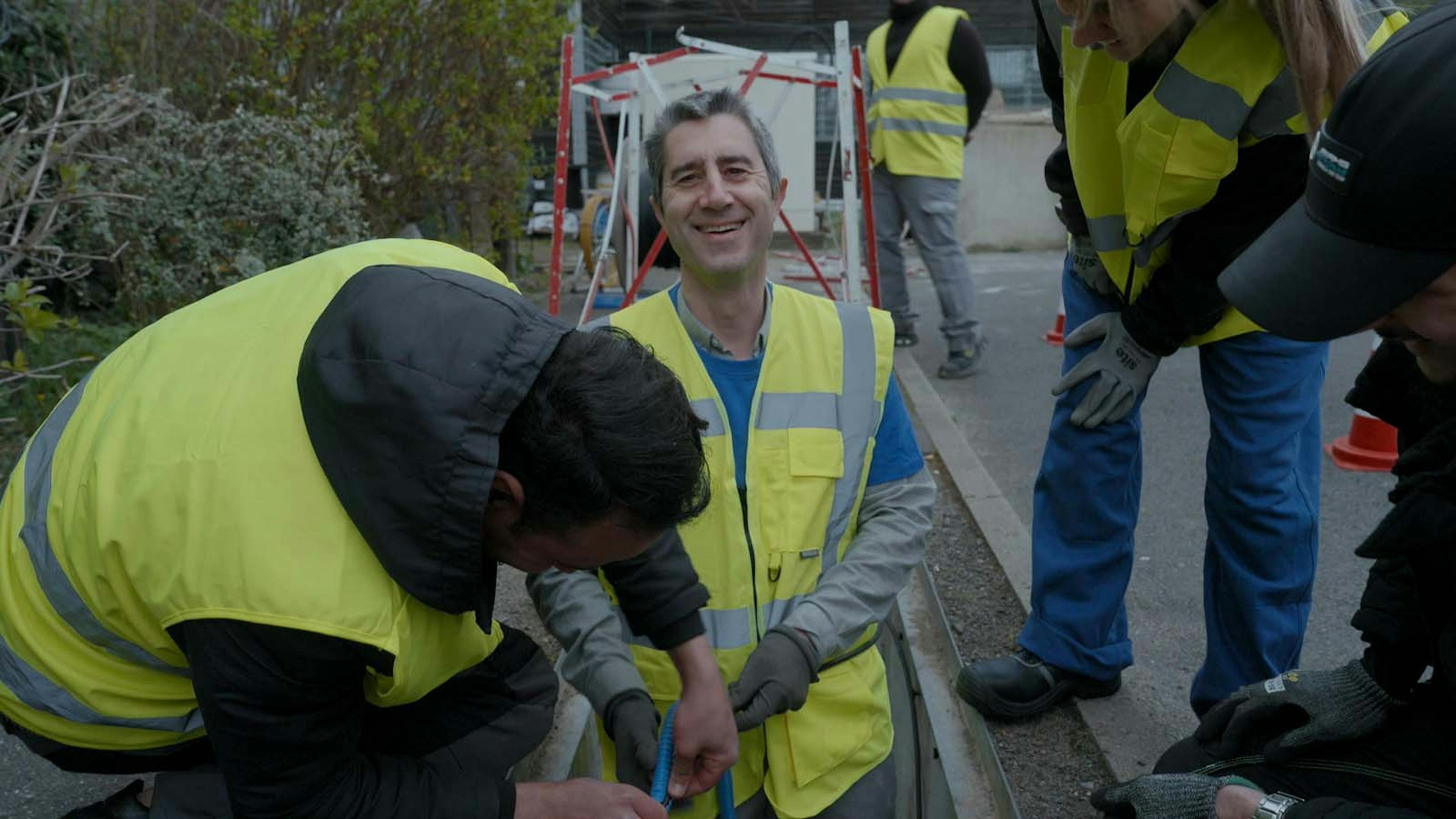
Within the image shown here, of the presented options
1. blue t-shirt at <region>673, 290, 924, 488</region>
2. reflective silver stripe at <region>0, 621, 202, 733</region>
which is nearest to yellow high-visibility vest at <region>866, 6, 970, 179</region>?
→ blue t-shirt at <region>673, 290, 924, 488</region>

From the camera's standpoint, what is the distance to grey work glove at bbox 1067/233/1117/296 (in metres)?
2.56

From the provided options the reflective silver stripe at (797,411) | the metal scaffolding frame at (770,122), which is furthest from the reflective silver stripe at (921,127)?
the reflective silver stripe at (797,411)

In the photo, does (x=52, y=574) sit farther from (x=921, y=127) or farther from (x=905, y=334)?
(x=905, y=334)

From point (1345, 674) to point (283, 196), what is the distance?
425 centimetres

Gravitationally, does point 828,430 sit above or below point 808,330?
below

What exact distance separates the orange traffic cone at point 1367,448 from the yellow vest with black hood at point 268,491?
4075mm

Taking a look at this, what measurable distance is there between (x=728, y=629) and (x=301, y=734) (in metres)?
0.92

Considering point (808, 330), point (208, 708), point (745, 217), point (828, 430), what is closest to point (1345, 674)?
point (828, 430)

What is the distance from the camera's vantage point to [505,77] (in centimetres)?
646

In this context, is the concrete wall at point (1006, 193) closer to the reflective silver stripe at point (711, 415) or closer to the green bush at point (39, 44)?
the green bush at point (39, 44)

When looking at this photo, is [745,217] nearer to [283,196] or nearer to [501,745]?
[501,745]

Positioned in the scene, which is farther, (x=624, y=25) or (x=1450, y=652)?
(x=624, y=25)

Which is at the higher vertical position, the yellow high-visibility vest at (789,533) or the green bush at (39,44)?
the green bush at (39,44)

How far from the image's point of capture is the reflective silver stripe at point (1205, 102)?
80.6 inches
